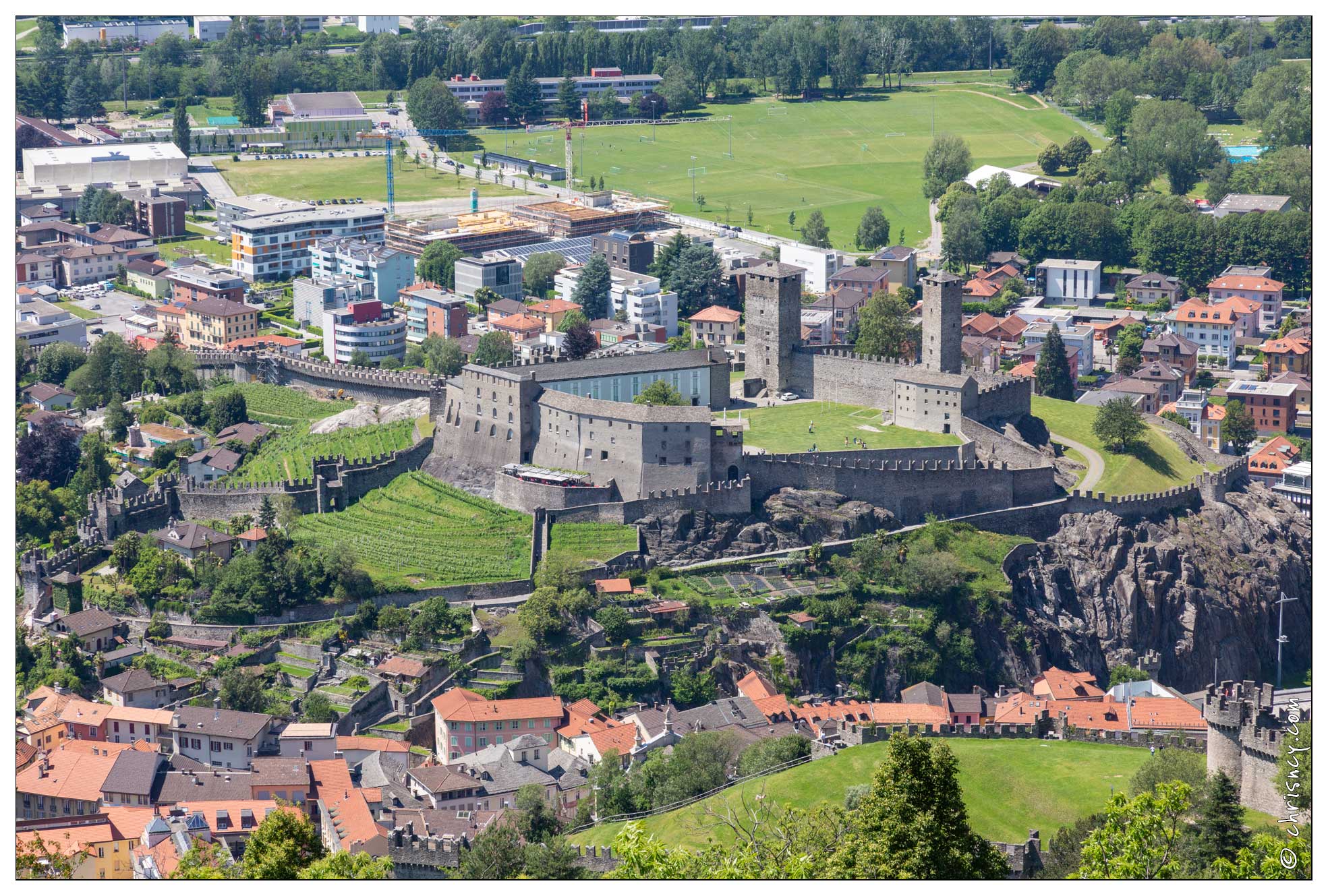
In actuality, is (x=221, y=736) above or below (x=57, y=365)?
below

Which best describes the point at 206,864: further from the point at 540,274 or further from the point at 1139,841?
the point at 540,274

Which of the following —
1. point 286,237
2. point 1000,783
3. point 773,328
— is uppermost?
point 773,328

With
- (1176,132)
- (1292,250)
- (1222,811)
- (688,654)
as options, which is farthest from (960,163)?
(1222,811)

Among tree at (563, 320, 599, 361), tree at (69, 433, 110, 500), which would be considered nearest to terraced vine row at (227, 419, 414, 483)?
tree at (69, 433, 110, 500)

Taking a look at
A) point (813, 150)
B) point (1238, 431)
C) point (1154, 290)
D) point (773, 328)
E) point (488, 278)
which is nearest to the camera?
point (773, 328)

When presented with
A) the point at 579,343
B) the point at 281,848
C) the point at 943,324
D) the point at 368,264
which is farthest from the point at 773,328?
the point at 281,848

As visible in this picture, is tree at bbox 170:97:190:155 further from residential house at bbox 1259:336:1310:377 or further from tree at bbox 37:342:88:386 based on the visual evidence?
residential house at bbox 1259:336:1310:377
